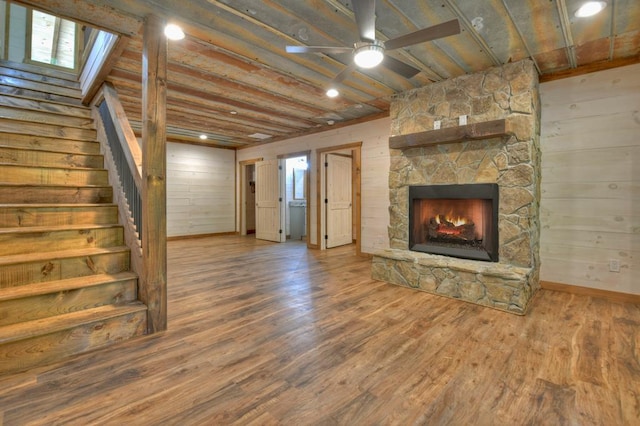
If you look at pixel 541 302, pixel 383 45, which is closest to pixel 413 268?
pixel 541 302

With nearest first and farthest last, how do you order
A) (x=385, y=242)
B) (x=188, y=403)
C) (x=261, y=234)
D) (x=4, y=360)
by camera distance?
(x=188, y=403), (x=4, y=360), (x=385, y=242), (x=261, y=234)

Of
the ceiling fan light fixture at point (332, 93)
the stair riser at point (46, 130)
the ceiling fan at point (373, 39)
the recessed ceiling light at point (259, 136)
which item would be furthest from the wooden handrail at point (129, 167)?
the recessed ceiling light at point (259, 136)

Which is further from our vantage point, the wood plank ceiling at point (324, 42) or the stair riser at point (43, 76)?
the stair riser at point (43, 76)

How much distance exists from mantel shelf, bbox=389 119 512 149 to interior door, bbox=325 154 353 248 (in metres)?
2.50

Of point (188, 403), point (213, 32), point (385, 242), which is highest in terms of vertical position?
point (213, 32)

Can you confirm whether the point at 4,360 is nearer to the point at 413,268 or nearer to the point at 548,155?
the point at 413,268

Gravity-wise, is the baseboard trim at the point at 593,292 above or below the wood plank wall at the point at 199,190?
below

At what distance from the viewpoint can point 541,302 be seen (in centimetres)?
306

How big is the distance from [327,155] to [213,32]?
3.79 meters

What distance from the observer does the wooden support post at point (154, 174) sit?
228cm

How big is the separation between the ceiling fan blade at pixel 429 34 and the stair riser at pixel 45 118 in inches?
152

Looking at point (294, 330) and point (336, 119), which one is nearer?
point (294, 330)

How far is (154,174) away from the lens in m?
2.30

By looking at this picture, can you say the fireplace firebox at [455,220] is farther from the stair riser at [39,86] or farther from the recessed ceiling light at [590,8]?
the stair riser at [39,86]
